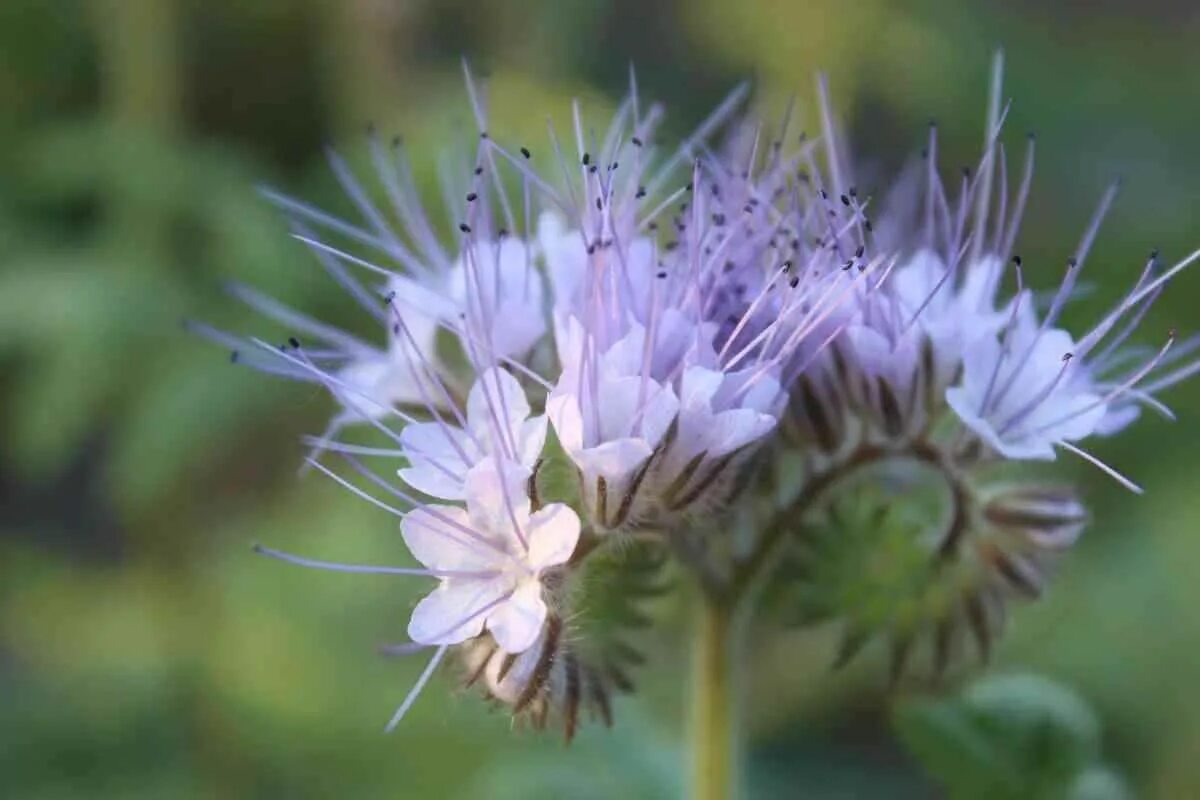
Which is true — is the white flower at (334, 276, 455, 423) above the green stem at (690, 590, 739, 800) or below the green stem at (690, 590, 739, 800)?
above

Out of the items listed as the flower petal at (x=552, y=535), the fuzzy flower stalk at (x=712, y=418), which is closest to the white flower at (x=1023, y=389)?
the fuzzy flower stalk at (x=712, y=418)

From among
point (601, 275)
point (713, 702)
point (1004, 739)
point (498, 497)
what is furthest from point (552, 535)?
point (1004, 739)

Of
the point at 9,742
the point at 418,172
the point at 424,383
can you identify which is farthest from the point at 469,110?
the point at 424,383

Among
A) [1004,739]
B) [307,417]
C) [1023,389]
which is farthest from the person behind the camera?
[307,417]

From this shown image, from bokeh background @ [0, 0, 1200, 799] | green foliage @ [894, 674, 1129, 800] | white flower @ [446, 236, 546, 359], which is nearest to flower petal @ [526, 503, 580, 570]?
white flower @ [446, 236, 546, 359]

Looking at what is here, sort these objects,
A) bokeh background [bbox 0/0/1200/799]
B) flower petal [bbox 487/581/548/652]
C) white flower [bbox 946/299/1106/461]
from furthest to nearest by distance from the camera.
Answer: bokeh background [bbox 0/0/1200/799] < white flower [bbox 946/299/1106/461] < flower petal [bbox 487/581/548/652]

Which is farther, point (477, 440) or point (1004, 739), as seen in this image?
point (1004, 739)

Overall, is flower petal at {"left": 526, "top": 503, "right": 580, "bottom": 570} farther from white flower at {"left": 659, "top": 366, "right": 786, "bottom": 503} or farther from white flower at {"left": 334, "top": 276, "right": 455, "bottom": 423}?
white flower at {"left": 334, "top": 276, "right": 455, "bottom": 423}

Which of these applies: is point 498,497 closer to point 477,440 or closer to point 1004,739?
point 477,440
